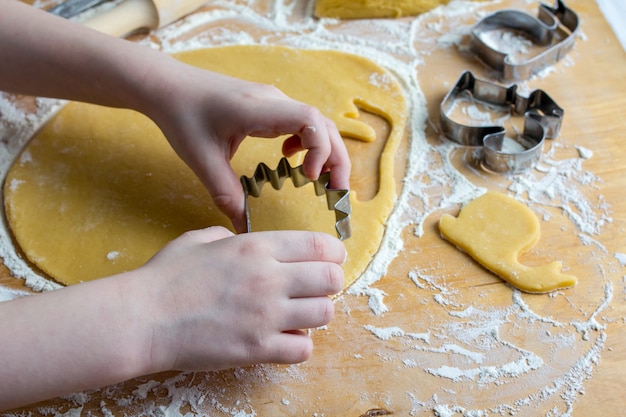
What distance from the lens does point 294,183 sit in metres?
0.96

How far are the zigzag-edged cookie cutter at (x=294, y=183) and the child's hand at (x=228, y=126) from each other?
0.02 metres

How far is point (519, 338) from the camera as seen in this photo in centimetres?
85

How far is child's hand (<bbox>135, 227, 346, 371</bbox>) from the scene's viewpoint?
2.47 feet

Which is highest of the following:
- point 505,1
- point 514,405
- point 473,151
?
point 505,1

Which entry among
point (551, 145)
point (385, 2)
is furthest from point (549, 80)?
point (385, 2)

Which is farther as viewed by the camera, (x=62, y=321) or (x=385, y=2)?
(x=385, y=2)

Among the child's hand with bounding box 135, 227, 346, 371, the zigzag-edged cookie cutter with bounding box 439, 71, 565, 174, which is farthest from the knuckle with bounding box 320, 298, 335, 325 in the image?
the zigzag-edged cookie cutter with bounding box 439, 71, 565, 174

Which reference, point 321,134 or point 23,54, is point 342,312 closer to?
point 321,134

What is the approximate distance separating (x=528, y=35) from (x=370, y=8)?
0.31 metres

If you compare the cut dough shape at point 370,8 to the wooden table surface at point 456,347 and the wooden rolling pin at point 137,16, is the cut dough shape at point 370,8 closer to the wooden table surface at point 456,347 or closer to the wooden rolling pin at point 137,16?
the wooden rolling pin at point 137,16

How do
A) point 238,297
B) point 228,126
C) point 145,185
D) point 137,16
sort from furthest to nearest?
point 137,16, point 145,185, point 228,126, point 238,297

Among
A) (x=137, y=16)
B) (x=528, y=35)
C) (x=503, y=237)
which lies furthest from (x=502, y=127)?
(x=137, y=16)

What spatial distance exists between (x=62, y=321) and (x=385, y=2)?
0.88 meters

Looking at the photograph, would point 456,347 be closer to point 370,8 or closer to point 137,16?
point 370,8
